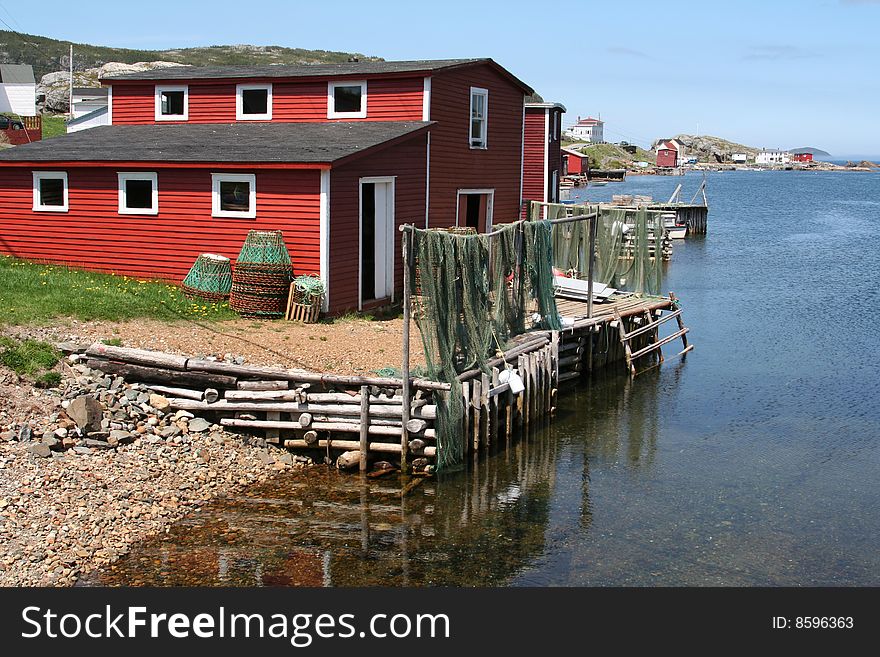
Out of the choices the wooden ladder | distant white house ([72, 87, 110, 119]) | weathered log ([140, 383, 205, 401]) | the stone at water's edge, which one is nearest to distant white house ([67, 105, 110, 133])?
distant white house ([72, 87, 110, 119])

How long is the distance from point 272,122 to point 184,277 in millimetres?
6901

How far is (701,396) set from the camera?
23859 mm

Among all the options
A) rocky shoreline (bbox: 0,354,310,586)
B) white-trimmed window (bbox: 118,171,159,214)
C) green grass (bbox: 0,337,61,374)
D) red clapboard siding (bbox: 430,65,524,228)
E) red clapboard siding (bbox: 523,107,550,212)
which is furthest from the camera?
red clapboard siding (bbox: 523,107,550,212)

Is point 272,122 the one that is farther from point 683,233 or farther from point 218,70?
point 683,233

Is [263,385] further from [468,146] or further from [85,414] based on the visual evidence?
[468,146]

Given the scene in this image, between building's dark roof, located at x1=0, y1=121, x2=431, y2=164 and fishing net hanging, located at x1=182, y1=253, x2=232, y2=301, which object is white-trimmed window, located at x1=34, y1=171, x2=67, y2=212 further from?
fishing net hanging, located at x1=182, y1=253, x2=232, y2=301

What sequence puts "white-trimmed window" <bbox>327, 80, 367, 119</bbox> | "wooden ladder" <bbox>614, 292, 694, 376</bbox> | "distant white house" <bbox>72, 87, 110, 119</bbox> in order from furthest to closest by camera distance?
"distant white house" <bbox>72, 87, 110, 119</bbox> < "white-trimmed window" <bbox>327, 80, 367, 119</bbox> < "wooden ladder" <bbox>614, 292, 694, 376</bbox>

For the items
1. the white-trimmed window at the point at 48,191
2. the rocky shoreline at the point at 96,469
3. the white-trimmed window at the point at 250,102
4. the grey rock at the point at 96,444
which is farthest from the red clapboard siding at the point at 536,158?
the grey rock at the point at 96,444

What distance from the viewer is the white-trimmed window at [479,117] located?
98.4 feet

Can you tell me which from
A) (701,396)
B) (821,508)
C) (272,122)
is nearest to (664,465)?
(821,508)

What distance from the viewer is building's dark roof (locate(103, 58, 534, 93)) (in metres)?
27.7

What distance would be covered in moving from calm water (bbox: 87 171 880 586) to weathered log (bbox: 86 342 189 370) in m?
3.04

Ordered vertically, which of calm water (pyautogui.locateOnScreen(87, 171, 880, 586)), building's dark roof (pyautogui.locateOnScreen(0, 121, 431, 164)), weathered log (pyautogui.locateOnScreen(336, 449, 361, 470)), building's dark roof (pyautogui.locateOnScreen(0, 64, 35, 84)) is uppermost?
building's dark roof (pyautogui.locateOnScreen(0, 64, 35, 84))

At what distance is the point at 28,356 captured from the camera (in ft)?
57.5
